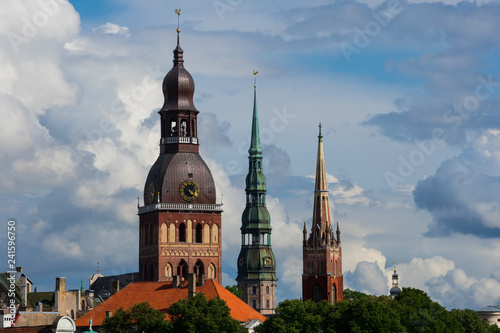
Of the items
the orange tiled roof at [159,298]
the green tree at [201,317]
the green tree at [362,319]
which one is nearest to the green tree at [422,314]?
the green tree at [362,319]

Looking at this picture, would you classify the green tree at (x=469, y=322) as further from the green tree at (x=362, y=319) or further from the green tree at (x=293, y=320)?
the green tree at (x=293, y=320)

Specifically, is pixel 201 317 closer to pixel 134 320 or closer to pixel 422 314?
pixel 134 320

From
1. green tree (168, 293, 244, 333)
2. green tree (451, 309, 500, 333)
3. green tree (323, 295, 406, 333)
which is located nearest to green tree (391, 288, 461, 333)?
green tree (451, 309, 500, 333)

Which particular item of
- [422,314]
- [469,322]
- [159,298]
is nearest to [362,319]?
[422,314]

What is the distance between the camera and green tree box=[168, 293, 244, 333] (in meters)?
147

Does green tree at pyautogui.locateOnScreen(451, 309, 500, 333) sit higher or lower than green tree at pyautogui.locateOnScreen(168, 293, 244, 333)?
higher

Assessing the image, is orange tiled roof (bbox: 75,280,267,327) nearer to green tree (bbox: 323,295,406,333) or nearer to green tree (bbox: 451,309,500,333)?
green tree (bbox: 323,295,406,333)

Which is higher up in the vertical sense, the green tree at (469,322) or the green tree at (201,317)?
the green tree at (469,322)

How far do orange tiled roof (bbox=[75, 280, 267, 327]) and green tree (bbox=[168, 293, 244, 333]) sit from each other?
16.7 m

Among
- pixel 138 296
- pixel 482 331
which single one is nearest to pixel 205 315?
pixel 138 296

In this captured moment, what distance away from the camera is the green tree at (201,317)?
14675 cm

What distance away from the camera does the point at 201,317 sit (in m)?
147

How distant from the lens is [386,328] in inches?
6191

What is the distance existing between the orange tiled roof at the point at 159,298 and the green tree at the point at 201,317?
16.7m
